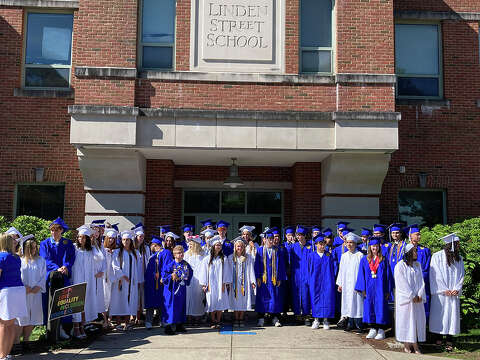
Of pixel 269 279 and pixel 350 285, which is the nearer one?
pixel 350 285

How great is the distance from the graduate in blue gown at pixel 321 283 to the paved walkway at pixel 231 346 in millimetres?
393

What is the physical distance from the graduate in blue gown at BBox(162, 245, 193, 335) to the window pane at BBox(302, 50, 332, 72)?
18.4ft

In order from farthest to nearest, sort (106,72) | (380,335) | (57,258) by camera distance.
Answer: (106,72), (380,335), (57,258)

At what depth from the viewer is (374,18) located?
1236 centimetres

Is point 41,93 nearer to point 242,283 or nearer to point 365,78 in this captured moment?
point 242,283

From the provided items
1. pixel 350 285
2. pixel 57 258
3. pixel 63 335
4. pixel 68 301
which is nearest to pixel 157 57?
pixel 57 258

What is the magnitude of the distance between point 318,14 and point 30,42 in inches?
297

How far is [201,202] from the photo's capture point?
48.1 feet

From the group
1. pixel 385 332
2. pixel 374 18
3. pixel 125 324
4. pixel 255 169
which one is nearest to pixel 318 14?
pixel 374 18

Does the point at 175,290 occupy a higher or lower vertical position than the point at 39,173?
lower

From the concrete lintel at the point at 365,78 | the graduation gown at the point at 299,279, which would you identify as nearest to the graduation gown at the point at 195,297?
the graduation gown at the point at 299,279

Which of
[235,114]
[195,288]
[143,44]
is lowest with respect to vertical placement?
[195,288]

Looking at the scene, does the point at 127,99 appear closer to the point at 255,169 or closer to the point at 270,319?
the point at 255,169

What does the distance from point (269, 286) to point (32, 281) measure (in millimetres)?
4376
